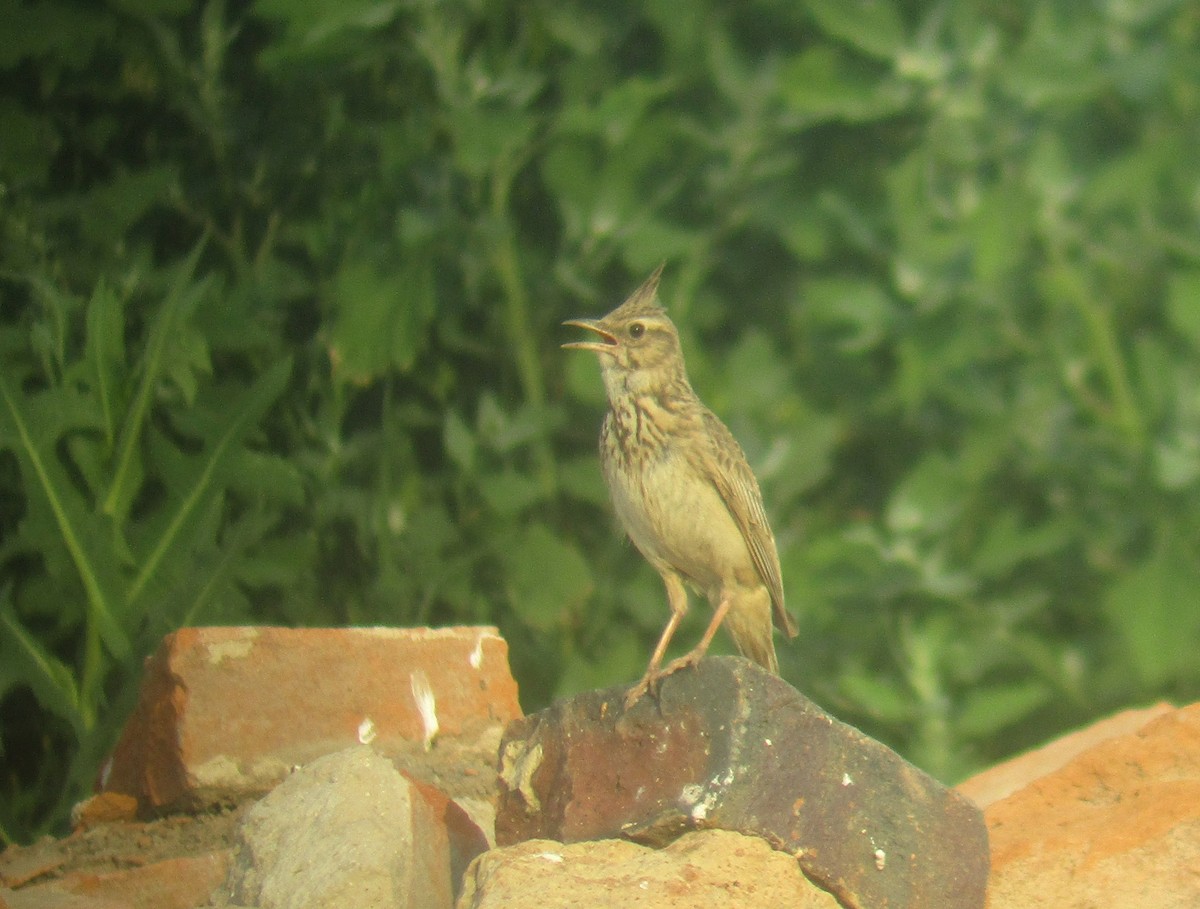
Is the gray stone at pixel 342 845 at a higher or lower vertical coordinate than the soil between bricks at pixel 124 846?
higher

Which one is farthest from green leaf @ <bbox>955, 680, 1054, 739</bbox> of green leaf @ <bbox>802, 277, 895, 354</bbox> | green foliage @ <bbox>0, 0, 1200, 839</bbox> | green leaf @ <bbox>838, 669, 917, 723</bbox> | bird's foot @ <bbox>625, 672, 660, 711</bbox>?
bird's foot @ <bbox>625, 672, 660, 711</bbox>

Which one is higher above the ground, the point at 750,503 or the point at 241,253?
the point at 241,253

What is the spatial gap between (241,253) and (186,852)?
2556 mm

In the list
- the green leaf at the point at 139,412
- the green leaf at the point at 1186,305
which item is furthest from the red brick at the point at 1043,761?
the green leaf at the point at 139,412

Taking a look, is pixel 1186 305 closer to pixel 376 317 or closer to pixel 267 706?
pixel 376 317

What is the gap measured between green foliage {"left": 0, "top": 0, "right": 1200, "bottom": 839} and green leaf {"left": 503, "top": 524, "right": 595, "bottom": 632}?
0.01 meters

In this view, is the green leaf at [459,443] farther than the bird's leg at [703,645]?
Yes

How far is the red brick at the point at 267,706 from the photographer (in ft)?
10.3

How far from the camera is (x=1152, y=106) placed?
531 cm

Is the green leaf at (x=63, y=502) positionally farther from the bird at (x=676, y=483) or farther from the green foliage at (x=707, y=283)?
the bird at (x=676, y=483)

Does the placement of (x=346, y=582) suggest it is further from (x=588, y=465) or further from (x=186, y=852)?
(x=186, y=852)

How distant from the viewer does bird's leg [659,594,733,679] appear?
10.9 ft

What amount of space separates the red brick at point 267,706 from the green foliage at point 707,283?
4.42 feet

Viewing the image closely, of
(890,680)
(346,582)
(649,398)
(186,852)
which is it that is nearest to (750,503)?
(649,398)
